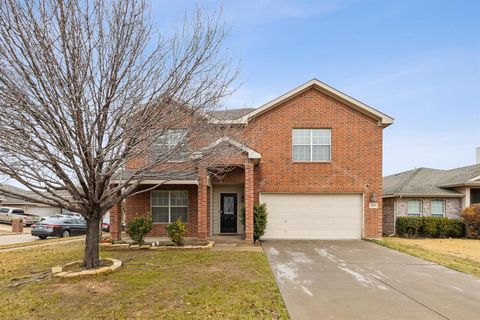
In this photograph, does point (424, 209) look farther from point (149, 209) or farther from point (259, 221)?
point (149, 209)

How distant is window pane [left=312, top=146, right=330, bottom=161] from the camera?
1533 cm

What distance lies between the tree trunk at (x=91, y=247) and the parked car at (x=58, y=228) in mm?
13321

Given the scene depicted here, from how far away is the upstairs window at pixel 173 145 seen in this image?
8.28m

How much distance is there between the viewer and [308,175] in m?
15.2

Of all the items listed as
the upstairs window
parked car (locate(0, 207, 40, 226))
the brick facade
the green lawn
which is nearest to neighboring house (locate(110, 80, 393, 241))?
the brick facade

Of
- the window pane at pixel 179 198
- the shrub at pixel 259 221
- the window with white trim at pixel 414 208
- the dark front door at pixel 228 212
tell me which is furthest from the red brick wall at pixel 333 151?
the window with white trim at pixel 414 208

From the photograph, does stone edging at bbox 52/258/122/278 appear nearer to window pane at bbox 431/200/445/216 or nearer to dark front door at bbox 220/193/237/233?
→ dark front door at bbox 220/193/237/233

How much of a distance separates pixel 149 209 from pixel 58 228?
28.2ft

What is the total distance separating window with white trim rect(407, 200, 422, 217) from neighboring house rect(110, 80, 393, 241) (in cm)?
503

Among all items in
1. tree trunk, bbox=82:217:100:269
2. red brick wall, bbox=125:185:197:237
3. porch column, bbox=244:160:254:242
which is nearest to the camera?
tree trunk, bbox=82:217:100:269

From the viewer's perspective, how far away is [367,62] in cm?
1583

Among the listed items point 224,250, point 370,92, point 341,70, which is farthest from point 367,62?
point 224,250

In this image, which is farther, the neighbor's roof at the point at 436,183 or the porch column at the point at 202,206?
the neighbor's roof at the point at 436,183

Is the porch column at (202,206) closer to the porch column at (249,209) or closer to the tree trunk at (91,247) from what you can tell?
the porch column at (249,209)
